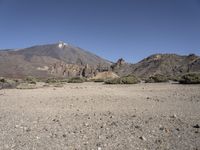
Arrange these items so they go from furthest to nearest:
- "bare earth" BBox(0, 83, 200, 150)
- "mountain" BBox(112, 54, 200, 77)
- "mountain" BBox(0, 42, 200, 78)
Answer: "mountain" BBox(0, 42, 200, 78), "mountain" BBox(112, 54, 200, 77), "bare earth" BBox(0, 83, 200, 150)

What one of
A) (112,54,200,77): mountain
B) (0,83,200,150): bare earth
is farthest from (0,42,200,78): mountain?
(0,83,200,150): bare earth

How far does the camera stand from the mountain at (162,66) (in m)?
72.2

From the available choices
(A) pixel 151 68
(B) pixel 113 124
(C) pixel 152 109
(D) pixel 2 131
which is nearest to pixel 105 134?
(B) pixel 113 124

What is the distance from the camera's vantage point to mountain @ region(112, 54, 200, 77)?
7225 centimetres

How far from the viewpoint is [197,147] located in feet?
Answer: 20.4

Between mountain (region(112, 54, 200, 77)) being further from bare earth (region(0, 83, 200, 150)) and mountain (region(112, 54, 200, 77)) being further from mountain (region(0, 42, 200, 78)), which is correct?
bare earth (region(0, 83, 200, 150))

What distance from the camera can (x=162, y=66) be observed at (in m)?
82.1

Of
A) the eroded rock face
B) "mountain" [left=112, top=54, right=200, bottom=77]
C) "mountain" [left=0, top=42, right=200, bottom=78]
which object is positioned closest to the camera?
"mountain" [left=112, top=54, right=200, bottom=77]

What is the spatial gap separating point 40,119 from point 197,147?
16.3ft

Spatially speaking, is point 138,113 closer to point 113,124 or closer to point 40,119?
point 113,124

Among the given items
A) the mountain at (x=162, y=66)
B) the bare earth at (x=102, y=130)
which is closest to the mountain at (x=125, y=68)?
the mountain at (x=162, y=66)

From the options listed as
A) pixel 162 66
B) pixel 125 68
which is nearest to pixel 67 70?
pixel 125 68

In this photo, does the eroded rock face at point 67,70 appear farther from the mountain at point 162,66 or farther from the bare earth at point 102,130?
the bare earth at point 102,130

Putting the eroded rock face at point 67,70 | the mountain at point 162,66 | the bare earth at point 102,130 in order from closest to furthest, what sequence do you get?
the bare earth at point 102,130 < the mountain at point 162,66 < the eroded rock face at point 67,70
